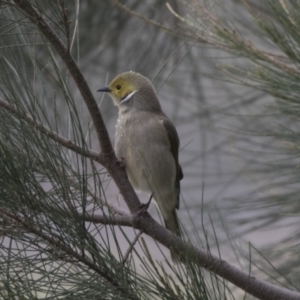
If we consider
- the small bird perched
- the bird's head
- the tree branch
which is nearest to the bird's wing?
the small bird perched

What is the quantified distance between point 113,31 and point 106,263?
233cm

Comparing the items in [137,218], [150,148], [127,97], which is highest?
[127,97]

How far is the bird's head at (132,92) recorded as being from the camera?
122 inches

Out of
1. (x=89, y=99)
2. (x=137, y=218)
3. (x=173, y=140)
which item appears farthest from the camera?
(x=173, y=140)

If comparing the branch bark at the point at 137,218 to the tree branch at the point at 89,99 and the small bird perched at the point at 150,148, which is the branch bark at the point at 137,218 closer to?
the tree branch at the point at 89,99

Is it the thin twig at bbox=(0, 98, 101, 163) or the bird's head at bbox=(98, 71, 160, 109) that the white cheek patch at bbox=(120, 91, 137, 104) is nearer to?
the bird's head at bbox=(98, 71, 160, 109)

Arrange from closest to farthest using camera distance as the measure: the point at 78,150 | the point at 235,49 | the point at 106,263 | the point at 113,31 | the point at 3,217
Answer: the point at 3,217
the point at 106,263
the point at 78,150
the point at 235,49
the point at 113,31

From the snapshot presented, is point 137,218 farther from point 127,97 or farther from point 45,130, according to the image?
point 127,97

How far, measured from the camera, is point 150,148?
115 inches

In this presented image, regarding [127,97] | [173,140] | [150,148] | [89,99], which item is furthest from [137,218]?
[127,97]

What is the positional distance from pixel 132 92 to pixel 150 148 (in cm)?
33

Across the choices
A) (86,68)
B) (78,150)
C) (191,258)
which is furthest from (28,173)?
(86,68)

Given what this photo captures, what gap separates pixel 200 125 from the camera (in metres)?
4.27

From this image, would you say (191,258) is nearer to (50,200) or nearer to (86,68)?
(50,200)
